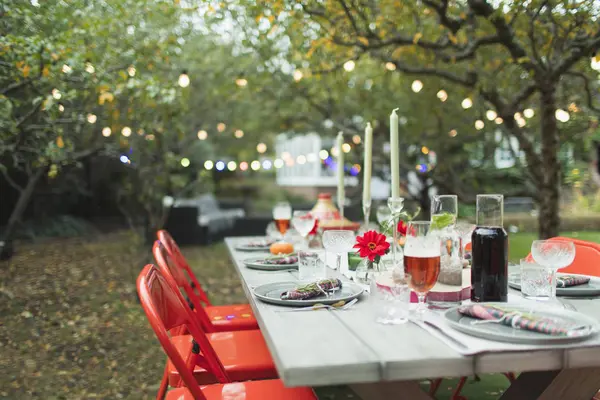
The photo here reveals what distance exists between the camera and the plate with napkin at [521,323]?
132cm

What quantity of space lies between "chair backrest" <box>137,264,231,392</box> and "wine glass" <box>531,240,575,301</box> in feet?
3.63

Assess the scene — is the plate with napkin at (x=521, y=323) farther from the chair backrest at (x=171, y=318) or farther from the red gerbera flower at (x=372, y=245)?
the chair backrest at (x=171, y=318)

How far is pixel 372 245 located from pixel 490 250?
0.42 meters

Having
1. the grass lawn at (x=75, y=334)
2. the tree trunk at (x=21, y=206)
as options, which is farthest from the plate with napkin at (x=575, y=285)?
the tree trunk at (x=21, y=206)

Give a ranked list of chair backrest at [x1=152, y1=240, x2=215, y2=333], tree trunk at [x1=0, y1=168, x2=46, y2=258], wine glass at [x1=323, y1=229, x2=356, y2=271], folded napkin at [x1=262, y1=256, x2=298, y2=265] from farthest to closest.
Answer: tree trunk at [x1=0, y1=168, x2=46, y2=258], folded napkin at [x1=262, y1=256, x2=298, y2=265], chair backrest at [x1=152, y1=240, x2=215, y2=333], wine glass at [x1=323, y1=229, x2=356, y2=271]

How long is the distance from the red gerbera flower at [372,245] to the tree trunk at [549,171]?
3.09 metres

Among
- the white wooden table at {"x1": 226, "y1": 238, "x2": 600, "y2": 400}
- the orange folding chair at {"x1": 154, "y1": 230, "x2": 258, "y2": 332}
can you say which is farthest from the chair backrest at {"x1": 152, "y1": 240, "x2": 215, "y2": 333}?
the white wooden table at {"x1": 226, "y1": 238, "x2": 600, "y2": 400}

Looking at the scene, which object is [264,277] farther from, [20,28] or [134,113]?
[134,113]

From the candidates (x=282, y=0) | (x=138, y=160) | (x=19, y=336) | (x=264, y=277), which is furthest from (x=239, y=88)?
(x=264, y=277)

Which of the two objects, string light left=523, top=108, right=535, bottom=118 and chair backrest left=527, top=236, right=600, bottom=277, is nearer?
chair backrest left=527, top=236, right=600, bottom=277

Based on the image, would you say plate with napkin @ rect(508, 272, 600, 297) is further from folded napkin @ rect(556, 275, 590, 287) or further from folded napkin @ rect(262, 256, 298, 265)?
folded napkin @ rect(262, 256, 298, 265)

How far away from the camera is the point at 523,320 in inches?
55.4

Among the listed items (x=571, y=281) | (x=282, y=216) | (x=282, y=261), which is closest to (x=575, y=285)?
(x=571, y=281)

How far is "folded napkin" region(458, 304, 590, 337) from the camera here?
1.35 metres
